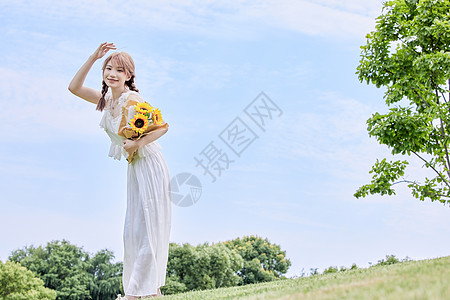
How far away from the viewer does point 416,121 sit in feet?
28.9

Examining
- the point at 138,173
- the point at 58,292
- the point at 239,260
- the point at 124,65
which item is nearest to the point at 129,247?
the point at 138,173

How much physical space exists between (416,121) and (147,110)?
5.88 meters

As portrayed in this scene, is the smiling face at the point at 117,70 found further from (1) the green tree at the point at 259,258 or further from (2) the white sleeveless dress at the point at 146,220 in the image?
(1) the green tree at the point at 259,258

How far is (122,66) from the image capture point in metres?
6.00

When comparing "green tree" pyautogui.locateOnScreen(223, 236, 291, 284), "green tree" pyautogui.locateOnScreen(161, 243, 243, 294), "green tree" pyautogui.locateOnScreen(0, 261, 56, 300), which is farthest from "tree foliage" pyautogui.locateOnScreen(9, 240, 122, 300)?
"green tree" pyautogui.locateOnScreen(223, 236, 291, 284)

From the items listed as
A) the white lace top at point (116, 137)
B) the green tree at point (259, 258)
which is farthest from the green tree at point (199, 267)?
the white lace top at point (116, 137)

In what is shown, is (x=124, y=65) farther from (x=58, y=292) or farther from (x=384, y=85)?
(x=58, y=292)

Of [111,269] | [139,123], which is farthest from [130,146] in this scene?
[111,269]

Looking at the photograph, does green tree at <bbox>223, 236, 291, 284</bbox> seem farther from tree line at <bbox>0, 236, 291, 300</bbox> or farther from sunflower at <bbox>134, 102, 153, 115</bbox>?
sunflower at <bbox>134, 102, 153, 115</bbox>

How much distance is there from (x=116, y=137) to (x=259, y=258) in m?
18.0

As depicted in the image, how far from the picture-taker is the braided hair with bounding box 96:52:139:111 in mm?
6000

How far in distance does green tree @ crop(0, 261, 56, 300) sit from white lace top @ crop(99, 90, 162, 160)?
643 inches

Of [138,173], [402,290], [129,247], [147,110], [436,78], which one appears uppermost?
[436,78]

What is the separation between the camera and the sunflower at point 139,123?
557 centimetres
